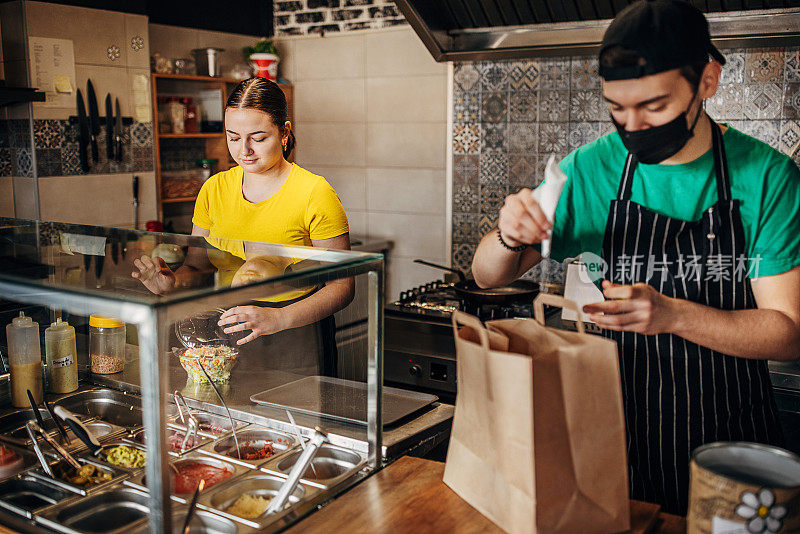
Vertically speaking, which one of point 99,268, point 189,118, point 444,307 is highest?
point 189,118

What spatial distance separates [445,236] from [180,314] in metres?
3.44

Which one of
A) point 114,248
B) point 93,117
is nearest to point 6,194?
point 93,117

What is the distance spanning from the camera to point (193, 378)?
6.02ft

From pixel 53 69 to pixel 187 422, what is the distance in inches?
107

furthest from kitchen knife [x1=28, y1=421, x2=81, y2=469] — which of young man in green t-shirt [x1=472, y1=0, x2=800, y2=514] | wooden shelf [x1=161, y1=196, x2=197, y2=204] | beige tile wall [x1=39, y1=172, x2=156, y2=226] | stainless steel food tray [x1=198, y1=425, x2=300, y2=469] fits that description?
wooden shelf [x1=161, y1=196, x2=197, y2=204]

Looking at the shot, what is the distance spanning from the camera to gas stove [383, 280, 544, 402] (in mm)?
3240

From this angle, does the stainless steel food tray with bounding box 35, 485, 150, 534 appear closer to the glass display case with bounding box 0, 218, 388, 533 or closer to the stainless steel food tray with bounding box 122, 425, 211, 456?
the glass display case with bounding box 0, 218, 388, 533

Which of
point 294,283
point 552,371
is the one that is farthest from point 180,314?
point 552,371

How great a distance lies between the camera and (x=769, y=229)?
157 cm

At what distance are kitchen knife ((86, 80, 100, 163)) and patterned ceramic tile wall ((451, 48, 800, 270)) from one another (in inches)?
76.3

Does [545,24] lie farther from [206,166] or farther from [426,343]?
[206,166]

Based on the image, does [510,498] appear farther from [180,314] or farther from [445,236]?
[445,236]

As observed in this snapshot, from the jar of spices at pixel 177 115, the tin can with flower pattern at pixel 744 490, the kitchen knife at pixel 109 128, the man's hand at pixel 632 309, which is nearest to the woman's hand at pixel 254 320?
the man's hand at pixel 632 309

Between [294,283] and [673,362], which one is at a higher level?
[294,283]
